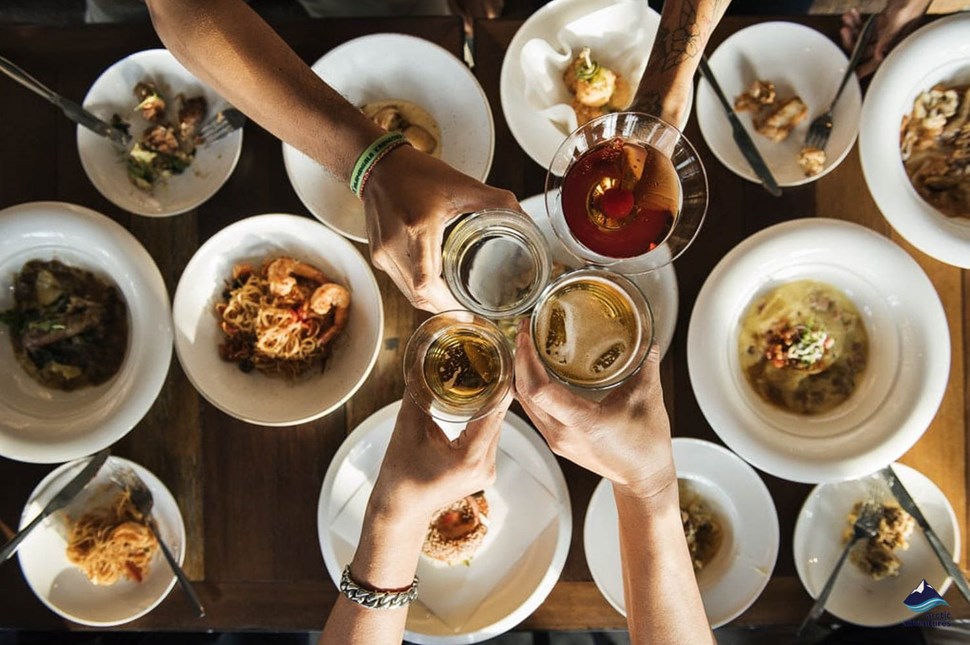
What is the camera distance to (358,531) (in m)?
1.63

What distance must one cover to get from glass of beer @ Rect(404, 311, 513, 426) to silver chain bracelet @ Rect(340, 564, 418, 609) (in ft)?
1.41

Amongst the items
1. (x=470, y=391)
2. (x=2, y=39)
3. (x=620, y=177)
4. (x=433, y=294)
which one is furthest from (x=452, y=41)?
(x=2, y=39)

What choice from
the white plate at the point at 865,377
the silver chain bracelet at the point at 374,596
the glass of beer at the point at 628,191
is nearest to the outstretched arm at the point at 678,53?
the glass of beer at the point at 628,191

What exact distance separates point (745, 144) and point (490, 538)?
1156mm

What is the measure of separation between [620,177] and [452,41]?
0.69 m

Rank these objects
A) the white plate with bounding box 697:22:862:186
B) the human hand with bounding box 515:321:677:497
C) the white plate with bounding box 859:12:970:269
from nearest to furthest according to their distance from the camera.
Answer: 1. the human hand with bounding box 515:321:677:497
2. the white plate with bounding box 859:12:970:269
3. the white plate with bounding box 697:22:862:186

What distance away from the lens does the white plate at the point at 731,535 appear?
5.23ft

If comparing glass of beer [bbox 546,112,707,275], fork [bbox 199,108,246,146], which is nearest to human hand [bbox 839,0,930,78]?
glass of beer [bbox 546,112,707,275]

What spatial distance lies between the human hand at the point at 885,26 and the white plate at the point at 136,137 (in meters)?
1.53

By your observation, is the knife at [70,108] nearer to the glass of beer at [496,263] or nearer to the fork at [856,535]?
the glass of beer at [496,263]

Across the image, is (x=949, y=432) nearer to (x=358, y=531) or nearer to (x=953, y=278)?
(x=953, y=278)

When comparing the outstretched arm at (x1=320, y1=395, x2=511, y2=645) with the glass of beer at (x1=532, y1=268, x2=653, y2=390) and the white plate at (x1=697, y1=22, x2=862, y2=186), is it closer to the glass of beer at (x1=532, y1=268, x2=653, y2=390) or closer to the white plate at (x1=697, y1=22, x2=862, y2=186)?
the glass of beer at (x1=532, y1=268, x2=653, y2=390)

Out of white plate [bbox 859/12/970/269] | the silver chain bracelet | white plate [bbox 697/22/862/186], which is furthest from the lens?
white plate [bbox 697/22/862/186]

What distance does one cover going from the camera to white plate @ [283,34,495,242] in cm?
156
